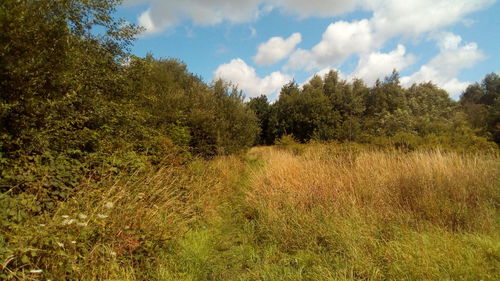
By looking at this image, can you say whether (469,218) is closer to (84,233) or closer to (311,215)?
(311,215)

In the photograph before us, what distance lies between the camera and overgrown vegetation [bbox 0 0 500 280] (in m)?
2.63

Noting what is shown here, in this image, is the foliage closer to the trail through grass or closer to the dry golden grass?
the dry golden grass

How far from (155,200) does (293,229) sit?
2286 mm

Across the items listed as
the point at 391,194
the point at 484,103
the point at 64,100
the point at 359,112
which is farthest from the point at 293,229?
the point at 484,103

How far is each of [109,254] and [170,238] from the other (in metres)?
0.88

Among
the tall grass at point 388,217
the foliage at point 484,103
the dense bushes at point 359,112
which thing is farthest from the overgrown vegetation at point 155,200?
the foliage at point 484,103

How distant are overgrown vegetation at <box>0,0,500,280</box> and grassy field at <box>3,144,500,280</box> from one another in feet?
0.07

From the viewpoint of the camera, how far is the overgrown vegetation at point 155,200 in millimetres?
2635

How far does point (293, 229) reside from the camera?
4.01 metres

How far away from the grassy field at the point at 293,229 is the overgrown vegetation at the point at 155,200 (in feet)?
0.07

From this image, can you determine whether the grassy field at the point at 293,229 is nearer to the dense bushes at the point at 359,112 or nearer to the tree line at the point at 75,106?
the tree line at the point at 75,106

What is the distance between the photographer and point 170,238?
346 cm

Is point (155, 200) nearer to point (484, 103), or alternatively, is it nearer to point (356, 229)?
point (356, 229)

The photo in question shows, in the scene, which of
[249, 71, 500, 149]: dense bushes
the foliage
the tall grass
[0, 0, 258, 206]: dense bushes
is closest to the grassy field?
the tall grass
